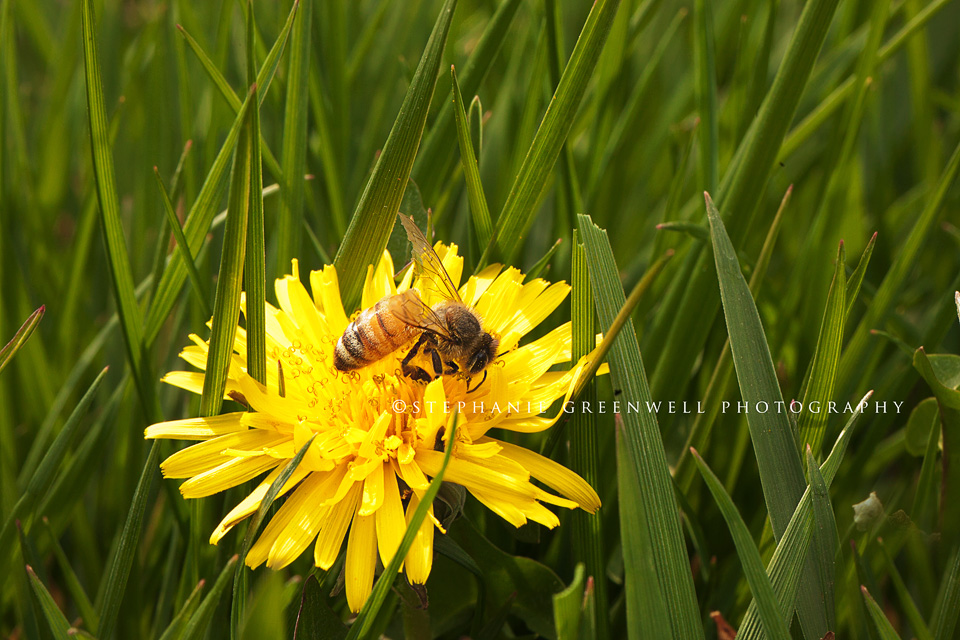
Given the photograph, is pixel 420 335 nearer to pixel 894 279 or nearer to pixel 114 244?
pixel 114 244

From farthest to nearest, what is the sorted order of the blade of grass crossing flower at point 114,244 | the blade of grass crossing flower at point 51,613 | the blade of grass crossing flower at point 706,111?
the blade of grass crossing flower at point 706,111 < the blade of grass crossing flower at point 114,244 < the blade of grass crossing flower at point 51,613

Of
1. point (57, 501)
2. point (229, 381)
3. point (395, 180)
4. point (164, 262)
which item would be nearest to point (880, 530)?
point (395, 180)

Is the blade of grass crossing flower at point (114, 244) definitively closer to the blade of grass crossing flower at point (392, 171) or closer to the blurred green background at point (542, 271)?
the blurred green background at point (542, 271)

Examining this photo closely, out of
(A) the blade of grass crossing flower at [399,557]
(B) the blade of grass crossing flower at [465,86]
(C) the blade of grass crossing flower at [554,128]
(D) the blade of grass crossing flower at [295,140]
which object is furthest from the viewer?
(B) the blade of grass crossing flower at [465,86]

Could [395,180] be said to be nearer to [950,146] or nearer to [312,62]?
[312,62]

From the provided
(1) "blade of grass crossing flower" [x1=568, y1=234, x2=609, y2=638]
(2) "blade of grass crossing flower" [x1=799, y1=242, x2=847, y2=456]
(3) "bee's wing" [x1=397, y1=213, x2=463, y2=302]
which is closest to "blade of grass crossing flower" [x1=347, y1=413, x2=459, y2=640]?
(1) "blade of grass crossing flower" [x1=568, y1=234, x2=609, y2=638]

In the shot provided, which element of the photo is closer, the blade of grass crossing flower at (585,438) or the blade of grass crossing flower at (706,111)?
the blade of grass crossing flower at (585,438)

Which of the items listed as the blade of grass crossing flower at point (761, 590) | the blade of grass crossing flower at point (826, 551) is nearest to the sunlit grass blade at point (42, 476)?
the blade of grass crossing flower at point (761, 590)
